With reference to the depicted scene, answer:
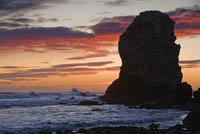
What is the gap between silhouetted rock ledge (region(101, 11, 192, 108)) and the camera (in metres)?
80.8

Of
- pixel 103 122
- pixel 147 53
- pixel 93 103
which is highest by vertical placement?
pixel 147 53

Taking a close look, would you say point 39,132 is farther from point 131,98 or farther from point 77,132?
point 131,98

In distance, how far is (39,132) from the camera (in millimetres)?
30266

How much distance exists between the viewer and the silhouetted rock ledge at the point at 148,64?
8075cm

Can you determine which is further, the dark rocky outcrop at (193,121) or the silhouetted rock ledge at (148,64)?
the silhouetted rock ledge at (148,64)

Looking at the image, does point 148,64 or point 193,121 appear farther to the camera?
point 148,64

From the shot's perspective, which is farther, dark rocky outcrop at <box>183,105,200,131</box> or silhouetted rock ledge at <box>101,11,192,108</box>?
silhouetted rock ledge at <box>101,11,192,108</box>

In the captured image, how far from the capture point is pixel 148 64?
8356 cm

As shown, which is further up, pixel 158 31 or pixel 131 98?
pixel 158 31

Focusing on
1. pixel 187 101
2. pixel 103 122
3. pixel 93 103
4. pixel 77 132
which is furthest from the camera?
pixel 93 103

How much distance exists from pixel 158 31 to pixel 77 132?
2466 inches

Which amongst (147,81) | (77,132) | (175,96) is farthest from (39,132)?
(147,81)

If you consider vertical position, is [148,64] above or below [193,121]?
above

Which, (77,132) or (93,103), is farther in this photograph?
(93,103)
